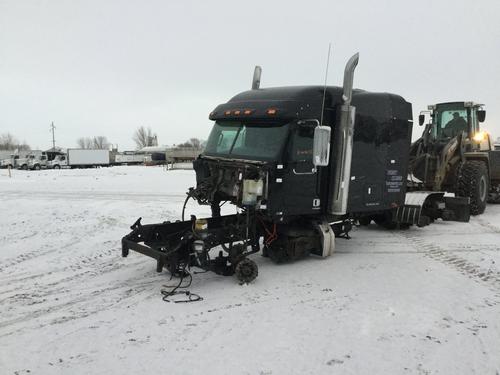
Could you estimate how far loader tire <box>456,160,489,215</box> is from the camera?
12312 millimetres

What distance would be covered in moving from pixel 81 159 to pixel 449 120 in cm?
5184

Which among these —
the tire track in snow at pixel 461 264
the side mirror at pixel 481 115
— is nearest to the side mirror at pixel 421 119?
the side mirror at pixel 481 115

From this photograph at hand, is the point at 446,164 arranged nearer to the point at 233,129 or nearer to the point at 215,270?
the point at 233,129

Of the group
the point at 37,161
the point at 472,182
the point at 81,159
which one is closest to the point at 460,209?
the point at 472,182

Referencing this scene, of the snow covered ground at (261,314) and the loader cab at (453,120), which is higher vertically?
the loader cab at (453,120)

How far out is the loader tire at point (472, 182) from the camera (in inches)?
485

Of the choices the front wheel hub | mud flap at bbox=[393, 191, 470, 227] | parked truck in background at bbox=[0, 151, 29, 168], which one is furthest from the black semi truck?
parked truck in background at bbox=[0, 151, 29, 168]

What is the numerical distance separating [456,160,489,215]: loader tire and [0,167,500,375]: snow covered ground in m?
3.70

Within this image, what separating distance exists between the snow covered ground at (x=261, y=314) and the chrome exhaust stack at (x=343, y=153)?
1.06 meters

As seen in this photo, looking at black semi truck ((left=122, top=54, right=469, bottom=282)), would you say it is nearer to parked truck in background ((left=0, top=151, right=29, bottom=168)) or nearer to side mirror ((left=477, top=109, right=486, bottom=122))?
side mirror ((left=477, top=109, right=486, bottom=122))

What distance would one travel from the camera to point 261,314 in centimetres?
531

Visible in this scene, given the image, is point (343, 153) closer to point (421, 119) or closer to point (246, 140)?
point (246, 140)

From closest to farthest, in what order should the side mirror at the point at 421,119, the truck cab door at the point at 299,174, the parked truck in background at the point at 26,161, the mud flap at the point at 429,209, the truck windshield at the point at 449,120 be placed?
the truck cab door at the point at 299,174
the mud flap at the point at 429,209
the truck windshield at the point at 449,120
the side mirror at the point at 421,119
the parked truck in background at the point at 26,161

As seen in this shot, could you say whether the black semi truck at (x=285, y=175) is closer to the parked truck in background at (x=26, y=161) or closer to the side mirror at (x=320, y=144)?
the side mirror at (x=320, y=144)
